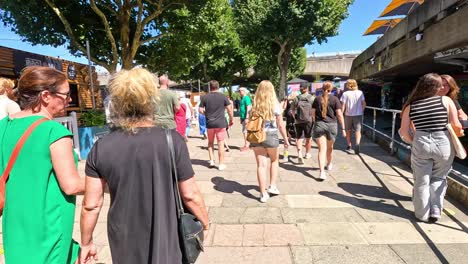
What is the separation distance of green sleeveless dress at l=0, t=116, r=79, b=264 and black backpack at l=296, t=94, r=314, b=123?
539cm

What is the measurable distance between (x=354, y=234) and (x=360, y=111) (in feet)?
15.2

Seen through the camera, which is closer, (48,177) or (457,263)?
(48,177)

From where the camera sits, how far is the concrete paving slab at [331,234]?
322 centimetres

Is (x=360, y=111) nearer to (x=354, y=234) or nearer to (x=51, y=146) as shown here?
(x=354, y=234)

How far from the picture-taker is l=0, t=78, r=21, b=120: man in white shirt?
3947 millimetres

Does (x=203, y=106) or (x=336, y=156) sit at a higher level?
(x=203, y=106)

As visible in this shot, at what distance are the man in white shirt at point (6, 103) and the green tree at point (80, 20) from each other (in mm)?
6993

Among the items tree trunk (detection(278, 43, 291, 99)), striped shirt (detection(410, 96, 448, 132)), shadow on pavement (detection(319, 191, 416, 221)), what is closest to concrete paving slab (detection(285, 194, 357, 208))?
shadow on pavement (detection(319, 191, 416, 221))

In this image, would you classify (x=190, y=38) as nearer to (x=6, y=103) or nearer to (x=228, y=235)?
(x=6, y=103)

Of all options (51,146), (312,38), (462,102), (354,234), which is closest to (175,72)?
(312,38)

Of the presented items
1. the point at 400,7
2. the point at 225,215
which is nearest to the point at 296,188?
the point at 225,215

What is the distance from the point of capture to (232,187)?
5.11 metres

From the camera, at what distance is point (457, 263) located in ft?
9.18

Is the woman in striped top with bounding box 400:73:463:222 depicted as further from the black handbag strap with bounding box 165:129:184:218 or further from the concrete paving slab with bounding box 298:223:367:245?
the black handbag strap with bounding box 165:129:184:218
